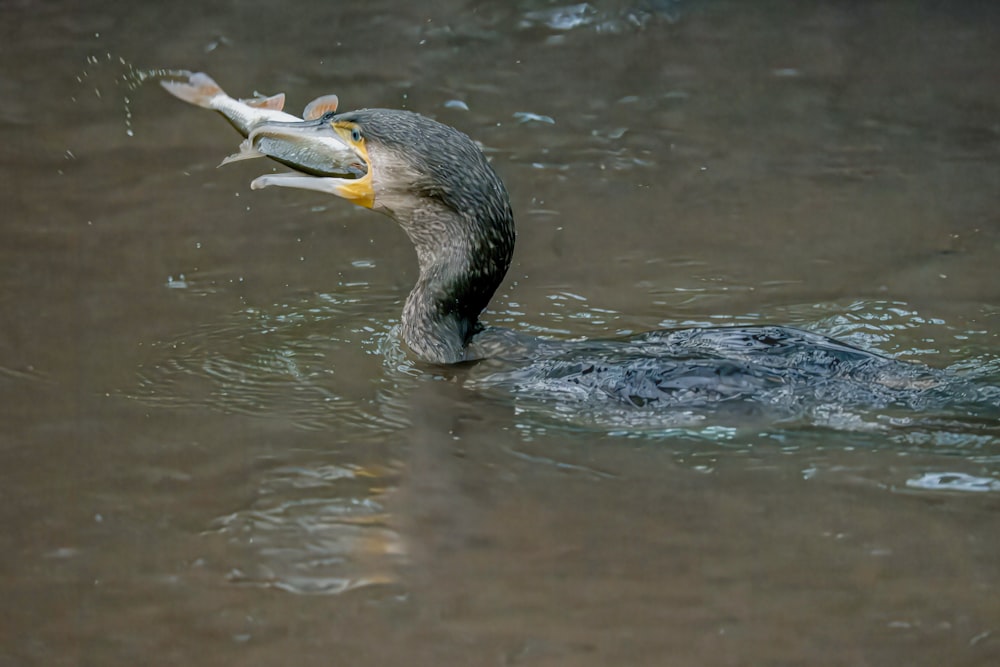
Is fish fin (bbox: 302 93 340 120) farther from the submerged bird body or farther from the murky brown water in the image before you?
the murky brown water

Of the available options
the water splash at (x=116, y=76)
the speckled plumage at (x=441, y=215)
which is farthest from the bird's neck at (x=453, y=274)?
the water splash at (x=116, y=76)

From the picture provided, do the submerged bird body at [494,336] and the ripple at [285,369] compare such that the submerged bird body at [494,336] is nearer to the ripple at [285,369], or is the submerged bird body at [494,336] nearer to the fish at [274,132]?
the fish at [274,132]

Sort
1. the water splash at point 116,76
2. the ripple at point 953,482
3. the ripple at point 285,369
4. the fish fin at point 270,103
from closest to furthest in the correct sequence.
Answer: the ripple at point 953,482 → the ripple at point 285,369 → the fish fin at point 270,103 → the water splash at point 116,76

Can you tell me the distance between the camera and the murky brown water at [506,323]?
10.3ft

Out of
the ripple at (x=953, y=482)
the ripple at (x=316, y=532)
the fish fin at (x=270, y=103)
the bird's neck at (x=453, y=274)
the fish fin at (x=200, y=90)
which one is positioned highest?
the fish fin at (x=200, y=90)

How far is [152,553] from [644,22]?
6.01m

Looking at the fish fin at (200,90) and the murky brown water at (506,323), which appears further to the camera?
the fish fin at (200,90)

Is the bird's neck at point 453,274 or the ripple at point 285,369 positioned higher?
the bird's neck at point 453,274

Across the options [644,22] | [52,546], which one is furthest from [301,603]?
[644,22]

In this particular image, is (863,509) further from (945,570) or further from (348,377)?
(348,377)

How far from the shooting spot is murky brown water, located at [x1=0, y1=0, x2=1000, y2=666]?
10.3ft

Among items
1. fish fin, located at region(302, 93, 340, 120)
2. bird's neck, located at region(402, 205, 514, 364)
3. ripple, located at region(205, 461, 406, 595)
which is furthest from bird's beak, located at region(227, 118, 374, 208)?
ripple, located at region(205, 461, 406, 595)

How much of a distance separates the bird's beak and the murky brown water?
26.8 inches

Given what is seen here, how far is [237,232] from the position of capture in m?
5.93
